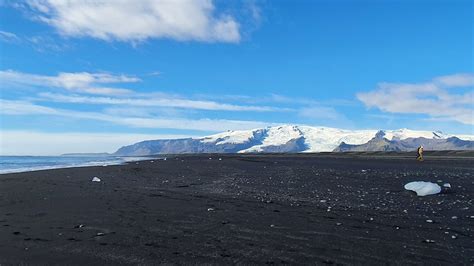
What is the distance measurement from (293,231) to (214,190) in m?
9.48

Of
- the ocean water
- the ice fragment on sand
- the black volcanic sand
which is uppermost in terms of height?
the ocean water

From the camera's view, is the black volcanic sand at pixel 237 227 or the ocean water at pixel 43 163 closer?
the black volcanic sand at pixel 237 227

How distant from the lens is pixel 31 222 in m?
11.7

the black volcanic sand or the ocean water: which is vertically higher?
the ocean water

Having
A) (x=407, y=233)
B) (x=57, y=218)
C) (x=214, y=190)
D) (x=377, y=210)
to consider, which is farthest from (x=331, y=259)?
(x=214, y=190)

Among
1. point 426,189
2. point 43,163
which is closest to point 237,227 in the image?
point 426,189

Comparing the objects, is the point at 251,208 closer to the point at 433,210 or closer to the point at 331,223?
the point at 331,223

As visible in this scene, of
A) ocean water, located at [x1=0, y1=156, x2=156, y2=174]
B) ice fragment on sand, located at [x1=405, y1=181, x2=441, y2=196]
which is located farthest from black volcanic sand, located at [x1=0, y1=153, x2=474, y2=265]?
ocean water, located at [x1=0, y1=156, x2=156, y2=174]

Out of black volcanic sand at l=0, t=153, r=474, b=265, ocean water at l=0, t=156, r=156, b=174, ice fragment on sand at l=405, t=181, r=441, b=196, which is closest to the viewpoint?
black volcanic sand at l=0, t=153, r=474, b=265

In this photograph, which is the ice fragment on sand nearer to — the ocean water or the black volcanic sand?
the black volcanic sand

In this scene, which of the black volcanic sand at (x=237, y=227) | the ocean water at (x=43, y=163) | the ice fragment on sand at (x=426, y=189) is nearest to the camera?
the black volcanic sand at (x=237, y=227)

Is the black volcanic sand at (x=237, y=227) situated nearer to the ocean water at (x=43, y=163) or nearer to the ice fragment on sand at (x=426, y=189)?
the ice fragment on sand at (x=426, y=189)

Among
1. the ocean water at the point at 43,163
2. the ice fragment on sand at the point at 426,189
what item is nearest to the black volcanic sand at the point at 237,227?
the ice fragment on sand at the point at 426,189

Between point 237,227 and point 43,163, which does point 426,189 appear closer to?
point 237,227
